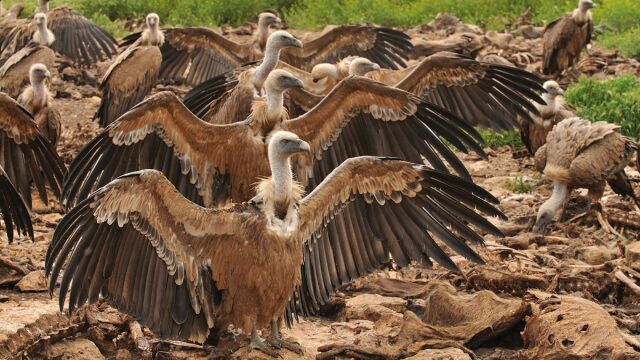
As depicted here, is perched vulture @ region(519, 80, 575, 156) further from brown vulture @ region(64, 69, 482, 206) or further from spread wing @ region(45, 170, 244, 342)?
spread wing @ region(45, 170, 244, 342)

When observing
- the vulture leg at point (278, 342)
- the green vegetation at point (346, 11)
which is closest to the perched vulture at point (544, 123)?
the vulture leg at point (278, 342)

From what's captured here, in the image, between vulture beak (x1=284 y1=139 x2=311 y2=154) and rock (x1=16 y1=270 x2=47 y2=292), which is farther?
rock (x1=16 y1=270 x2=47 y2=292)

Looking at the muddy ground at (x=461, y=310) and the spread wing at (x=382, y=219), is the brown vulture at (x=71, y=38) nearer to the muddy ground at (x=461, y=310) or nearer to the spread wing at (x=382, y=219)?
the muddy ground at (x=461, y=310)

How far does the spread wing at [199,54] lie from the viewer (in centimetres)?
1254

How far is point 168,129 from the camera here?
7.27 m

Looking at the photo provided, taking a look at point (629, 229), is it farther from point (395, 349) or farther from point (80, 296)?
point (80, 296)

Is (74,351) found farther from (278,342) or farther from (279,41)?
(279,41)

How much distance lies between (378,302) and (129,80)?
18.8 feet

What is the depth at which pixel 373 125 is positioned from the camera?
777 centimetres

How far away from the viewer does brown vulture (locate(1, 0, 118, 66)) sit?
15086 mm

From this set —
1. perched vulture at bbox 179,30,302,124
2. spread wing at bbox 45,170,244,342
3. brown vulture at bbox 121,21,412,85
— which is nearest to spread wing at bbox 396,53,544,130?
perched vulture at bbox 179,30,302,124

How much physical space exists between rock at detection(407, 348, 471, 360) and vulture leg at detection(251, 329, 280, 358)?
0.70m

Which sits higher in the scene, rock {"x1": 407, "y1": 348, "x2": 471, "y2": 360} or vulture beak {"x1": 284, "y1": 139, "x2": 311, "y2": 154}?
vulture beak {"x1": 284, "y1": 139, "x2": 311, "y2": 154}

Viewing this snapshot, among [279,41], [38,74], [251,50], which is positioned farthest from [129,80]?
[279,41]
